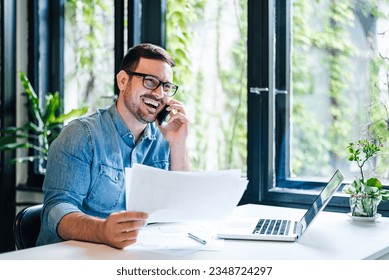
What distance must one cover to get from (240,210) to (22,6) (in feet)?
7.08

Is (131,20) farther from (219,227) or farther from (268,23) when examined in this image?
(219,227)

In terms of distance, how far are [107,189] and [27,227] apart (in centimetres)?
30

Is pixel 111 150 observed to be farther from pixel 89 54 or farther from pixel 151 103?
pixel 89 54

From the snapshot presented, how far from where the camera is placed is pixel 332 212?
2268 millimetres

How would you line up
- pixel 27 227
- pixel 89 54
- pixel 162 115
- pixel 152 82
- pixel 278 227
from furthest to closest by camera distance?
pixel 89 54
pixel 162 115
pixel 152 82
pixel 27 227
pixel 278 227

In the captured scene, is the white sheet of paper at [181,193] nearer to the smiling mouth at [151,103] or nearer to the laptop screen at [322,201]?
the laptop screen at [322,201]

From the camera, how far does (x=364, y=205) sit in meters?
1.97

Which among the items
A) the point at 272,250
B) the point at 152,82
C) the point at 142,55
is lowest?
the point at 272,250

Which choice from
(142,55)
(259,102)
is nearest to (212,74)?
(259,102)

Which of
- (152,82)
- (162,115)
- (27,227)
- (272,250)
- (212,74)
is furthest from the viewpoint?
(212,74)

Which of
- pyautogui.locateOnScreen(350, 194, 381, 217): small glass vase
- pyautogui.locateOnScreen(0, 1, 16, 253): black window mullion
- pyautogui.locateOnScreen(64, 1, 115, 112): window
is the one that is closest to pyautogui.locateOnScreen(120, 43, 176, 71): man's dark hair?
pyautogui.locateOnScreen(350, 194, 381, 217): small glass vase

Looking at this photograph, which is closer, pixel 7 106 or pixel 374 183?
pixel 374 183

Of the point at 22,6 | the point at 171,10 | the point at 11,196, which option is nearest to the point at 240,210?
the point at 171,10

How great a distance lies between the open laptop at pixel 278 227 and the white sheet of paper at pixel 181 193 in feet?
0.33
